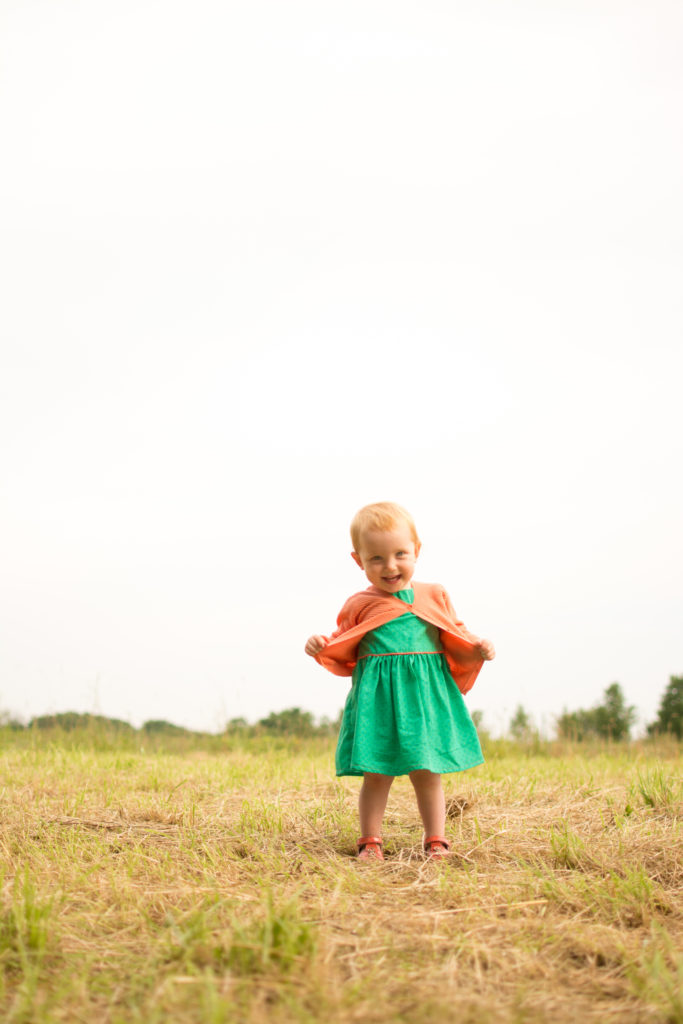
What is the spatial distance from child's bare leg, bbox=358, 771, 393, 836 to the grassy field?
0.13m

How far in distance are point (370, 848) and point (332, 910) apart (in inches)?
37.1

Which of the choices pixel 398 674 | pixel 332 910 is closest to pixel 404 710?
pixel 398 674

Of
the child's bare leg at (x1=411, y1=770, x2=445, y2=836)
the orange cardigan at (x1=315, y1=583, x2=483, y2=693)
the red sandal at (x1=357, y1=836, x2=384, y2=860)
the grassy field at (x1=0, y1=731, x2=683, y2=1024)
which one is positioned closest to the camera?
the grassy field at (x1=0, y1=731, x2=683, y2=1024)

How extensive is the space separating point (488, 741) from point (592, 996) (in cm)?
594

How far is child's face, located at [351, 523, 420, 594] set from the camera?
135 inches

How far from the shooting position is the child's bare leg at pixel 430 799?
3.41 m

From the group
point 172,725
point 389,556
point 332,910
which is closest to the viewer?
point 332,910

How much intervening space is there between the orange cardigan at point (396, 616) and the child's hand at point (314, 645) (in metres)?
0.02

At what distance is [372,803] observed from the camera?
3.43 metres

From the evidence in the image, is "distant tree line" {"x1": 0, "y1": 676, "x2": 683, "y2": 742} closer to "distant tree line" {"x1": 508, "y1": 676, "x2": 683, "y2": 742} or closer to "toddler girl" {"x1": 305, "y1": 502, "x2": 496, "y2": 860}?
"distant tree line" {"x1": 508, "y1": 676, "x2": 683, "y2": 742}

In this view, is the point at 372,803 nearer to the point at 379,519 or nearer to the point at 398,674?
the point at 398,674

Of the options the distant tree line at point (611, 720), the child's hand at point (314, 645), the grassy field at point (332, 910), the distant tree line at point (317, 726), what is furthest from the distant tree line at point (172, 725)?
the child's hand at point (314, 645)

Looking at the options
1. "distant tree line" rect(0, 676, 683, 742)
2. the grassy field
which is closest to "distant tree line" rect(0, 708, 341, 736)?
"distant tree line" rect(0, 676, 683, 742)

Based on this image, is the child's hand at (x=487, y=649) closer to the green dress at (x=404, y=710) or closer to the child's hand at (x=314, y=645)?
the green dress at (x=404, y=710)
